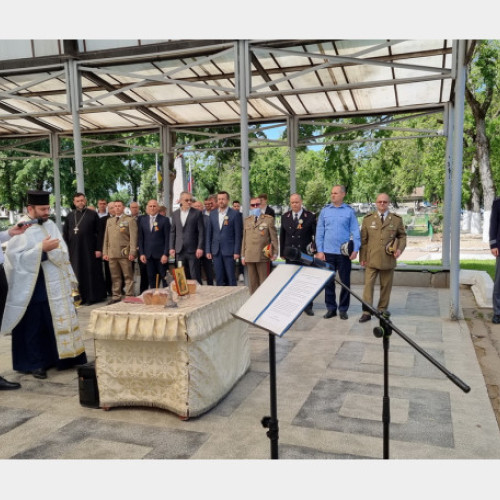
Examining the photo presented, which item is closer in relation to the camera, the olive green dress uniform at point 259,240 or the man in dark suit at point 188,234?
the olive green dress uniform at point 259,240

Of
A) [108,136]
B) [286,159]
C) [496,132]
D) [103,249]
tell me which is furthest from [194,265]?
[286,159]

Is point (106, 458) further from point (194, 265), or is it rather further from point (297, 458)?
point (194, 265)

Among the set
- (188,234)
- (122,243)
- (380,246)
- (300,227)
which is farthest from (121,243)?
(380,246)

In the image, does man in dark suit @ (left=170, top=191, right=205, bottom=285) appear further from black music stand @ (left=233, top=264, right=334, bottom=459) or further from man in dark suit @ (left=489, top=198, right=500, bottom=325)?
black music stand @ (left=233, top=264, right=334, bottom=459)

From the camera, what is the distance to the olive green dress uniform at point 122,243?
862 cm

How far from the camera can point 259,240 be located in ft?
24.9

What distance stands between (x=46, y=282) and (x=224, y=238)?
3483mm

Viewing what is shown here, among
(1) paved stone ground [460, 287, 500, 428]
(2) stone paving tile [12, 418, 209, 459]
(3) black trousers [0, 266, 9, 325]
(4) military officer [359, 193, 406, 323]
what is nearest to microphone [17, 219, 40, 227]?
(3) black trousers [0, 266, 9, 325]

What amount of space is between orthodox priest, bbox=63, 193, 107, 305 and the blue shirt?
165 inches

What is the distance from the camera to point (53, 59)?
8555 millimetres

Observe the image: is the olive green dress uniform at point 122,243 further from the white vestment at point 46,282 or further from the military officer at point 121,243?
the white vestment at point 46,282

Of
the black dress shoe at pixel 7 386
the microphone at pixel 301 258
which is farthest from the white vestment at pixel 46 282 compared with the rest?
the microphone at pixel 301 258

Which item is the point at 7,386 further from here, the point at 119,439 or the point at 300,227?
the point at 300,227

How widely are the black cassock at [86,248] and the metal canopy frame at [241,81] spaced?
768 mm
